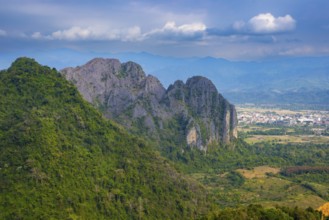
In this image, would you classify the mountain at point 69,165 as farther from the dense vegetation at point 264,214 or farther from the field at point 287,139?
the field at point 287,139

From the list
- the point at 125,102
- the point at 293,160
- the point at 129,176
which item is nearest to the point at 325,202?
the point at 129,176

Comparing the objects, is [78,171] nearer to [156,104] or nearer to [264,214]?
[264,214]

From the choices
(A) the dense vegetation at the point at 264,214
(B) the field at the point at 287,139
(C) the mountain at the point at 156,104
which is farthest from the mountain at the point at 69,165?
(B) the field at the point at 287,139

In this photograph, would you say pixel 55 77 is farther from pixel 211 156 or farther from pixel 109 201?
pixel 211 156

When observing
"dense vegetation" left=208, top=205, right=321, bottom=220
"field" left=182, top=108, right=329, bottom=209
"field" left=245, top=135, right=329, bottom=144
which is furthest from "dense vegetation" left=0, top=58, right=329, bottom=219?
"field" left=245, top=135, right=329, bottom=144

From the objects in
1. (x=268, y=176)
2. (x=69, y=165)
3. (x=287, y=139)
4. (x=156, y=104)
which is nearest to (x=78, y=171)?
(x=69, y=165)

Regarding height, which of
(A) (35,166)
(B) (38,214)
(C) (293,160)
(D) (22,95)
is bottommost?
(C) (293,160)
